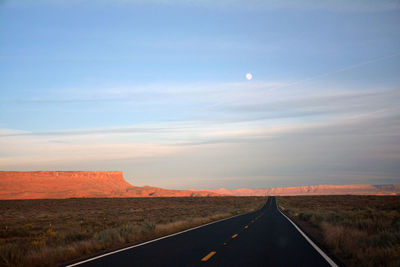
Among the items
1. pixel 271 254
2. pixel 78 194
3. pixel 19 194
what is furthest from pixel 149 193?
pixel 271 254

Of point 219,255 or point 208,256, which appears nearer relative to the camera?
point 208,256

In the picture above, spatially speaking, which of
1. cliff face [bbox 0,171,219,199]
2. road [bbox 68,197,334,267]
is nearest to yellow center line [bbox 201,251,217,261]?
road [bbox 68,197,334,267]

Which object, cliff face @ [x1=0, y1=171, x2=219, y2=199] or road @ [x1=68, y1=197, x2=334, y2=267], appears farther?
cliff face @ [x1=0, y1=171, x2=219, y2=199]

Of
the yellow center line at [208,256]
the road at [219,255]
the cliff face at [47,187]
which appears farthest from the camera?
the cliff face at [47,187]

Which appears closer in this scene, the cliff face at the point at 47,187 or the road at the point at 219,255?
the road at the point at 219,255

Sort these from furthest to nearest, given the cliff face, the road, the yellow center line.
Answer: the cliff face < the yellow center line < the road

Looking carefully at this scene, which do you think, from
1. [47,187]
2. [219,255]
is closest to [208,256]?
[219,255]

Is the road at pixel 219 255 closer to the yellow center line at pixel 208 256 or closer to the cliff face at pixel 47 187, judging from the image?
the yellow center line at pixel 208 256

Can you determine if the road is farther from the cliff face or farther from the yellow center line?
the cliff face

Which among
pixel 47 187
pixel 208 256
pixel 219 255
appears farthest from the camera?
pixel 47 187

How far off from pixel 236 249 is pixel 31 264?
6012 mm

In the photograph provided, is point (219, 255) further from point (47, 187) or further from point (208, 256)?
point (47, 187)

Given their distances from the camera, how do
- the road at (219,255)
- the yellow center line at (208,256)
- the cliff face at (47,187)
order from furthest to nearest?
1. the cliff face at (47,187)
2. the yellow center line at (208,256)
3. the road at (219,255)

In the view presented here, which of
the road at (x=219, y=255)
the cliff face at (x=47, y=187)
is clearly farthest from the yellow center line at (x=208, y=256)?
the cliff face at (x=47, y=187)
